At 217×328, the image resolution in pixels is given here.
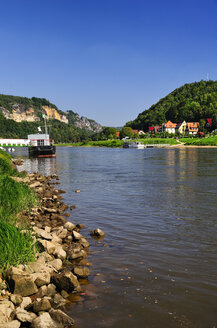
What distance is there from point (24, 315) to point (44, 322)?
46 centimetres

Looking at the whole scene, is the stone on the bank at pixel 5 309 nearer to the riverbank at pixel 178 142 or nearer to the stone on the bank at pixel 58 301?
the stone on the bank at pixel 58 301

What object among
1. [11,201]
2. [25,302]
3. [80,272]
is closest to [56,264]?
[80,272]

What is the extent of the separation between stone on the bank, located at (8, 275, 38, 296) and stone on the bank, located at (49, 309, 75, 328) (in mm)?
949

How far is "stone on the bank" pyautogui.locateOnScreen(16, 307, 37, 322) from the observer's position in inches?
216

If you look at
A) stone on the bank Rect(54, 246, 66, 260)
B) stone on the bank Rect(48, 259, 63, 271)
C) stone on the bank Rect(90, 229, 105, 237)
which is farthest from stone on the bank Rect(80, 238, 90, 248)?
stone on the bank Rect(48, 259, 63, 271)

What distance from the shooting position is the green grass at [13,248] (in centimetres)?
714

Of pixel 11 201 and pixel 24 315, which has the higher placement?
pixel 11 201

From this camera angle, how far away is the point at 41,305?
19.4ft

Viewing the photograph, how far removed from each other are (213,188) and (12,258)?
18.9 meters

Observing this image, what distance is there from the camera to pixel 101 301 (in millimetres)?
6699

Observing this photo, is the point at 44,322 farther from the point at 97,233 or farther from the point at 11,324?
the point at 97,233

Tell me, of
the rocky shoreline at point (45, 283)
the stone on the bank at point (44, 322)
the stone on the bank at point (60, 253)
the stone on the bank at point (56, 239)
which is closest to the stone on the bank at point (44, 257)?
the rocky shoreline at point (45, 283)

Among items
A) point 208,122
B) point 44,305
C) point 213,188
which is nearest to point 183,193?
point 213,188

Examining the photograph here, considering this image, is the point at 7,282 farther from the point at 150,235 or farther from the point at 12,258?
the point at 150,235
